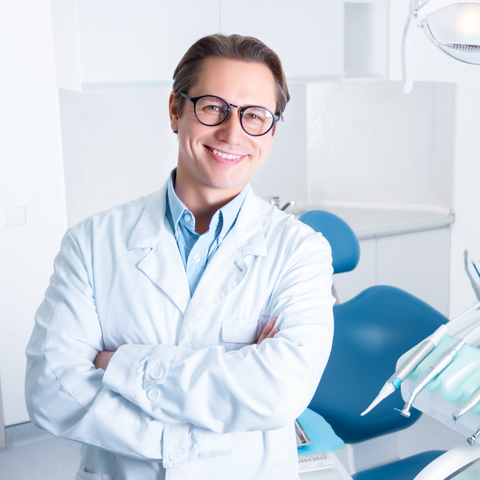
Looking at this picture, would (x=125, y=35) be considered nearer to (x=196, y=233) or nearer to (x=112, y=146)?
(x=112, y=146)

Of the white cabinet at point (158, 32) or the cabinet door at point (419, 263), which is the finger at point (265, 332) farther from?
the cabinet door at point (419, 263)

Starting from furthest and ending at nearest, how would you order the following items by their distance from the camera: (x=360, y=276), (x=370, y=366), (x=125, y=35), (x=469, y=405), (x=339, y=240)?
(x=360, y=276)
(x=125, y=35)
(x=339, y=240)
(x=370, y=366)
(x=469, y=405)

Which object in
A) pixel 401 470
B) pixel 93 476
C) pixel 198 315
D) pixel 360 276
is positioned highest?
pixel 198 315

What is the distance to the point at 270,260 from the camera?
3.92ft

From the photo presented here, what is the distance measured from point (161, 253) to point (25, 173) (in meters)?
1.62

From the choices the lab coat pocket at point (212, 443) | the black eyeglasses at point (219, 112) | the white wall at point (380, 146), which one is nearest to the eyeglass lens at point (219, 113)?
the black eyeglasses at point (219, 112)

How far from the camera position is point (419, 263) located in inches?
A: 127

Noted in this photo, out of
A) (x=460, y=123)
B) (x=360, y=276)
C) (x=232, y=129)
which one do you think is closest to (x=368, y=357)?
(x=232, y=129)

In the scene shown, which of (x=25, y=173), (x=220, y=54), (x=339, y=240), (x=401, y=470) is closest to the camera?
(x=220, y=54)

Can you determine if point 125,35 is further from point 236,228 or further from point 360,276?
point 360,276

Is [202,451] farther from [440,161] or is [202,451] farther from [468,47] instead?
[440,161]

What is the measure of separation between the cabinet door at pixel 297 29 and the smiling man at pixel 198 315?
150 centimetres

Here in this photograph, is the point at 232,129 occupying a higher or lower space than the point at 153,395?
higher

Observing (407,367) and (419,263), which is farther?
(419,263)
